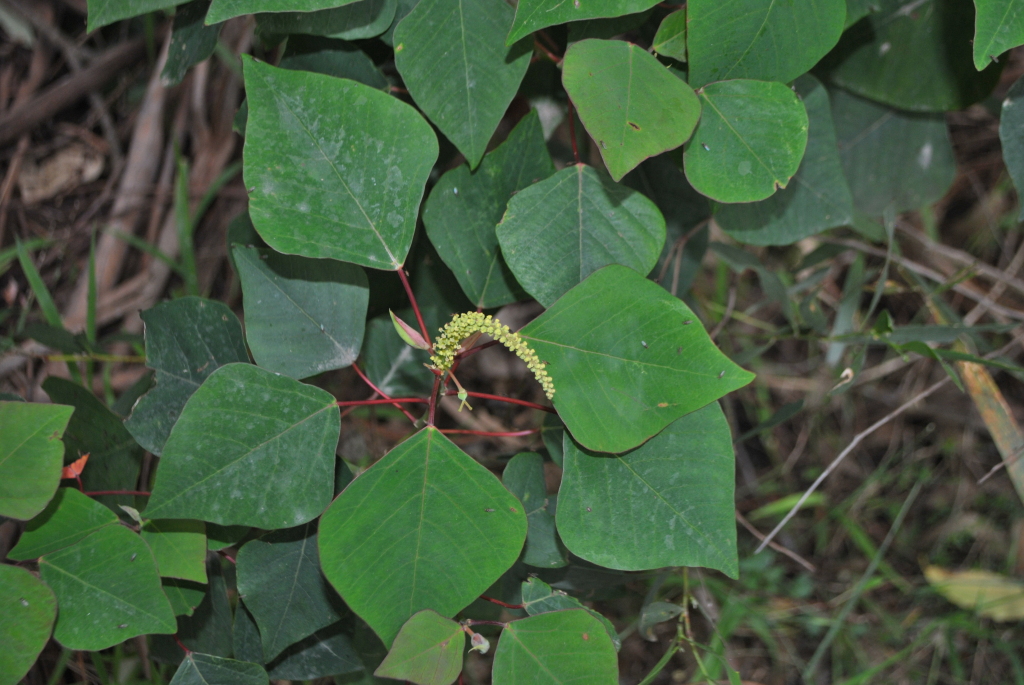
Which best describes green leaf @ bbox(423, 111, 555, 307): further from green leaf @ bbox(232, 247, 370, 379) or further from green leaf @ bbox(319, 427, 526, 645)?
green leaf @ bbox(319, 427, 526, 645)

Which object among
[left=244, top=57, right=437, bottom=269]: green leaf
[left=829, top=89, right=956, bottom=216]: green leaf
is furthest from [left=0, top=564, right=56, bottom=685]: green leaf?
[left=829, top=89, right=956, bottom=216]: green leaf

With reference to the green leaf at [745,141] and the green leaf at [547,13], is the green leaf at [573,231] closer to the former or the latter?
the green leaf at [745,141]

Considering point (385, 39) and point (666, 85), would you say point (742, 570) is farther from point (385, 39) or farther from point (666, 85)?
point (385, 39)

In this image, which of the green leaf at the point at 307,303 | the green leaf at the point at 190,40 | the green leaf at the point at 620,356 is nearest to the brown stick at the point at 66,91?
the green leaf at the point at 190,40

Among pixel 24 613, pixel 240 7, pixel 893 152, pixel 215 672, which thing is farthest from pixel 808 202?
pixel 24 613

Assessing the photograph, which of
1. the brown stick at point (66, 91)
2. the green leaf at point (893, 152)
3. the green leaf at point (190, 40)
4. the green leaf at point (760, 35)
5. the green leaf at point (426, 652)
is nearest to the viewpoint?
the green leaf at point (426, 652)

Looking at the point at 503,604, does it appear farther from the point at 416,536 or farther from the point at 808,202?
the point at 808,202
